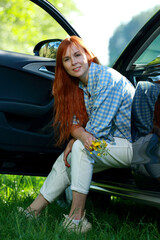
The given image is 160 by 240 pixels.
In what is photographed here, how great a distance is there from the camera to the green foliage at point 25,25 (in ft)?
10.6

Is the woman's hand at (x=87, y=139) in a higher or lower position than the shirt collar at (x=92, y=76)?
lower

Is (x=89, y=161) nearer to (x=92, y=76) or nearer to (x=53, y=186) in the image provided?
(x=53, y=186)

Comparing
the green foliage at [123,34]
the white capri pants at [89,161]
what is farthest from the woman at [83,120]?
the green foliage at [123,34]

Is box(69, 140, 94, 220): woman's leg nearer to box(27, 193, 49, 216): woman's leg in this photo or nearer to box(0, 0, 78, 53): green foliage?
box(27, 193, 49, 216): woman's leg

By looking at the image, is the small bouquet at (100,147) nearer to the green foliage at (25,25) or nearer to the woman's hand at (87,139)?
the woman's hand at (87,139)

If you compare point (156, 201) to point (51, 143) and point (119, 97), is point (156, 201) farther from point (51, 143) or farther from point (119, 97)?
point (51, 143)

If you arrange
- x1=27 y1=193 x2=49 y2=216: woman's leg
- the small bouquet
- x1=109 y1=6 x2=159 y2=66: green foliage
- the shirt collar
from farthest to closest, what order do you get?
x1=109 y1=6 x2=159 y2=66: green foliage, x1=27 y1=193 x2=49 y2=216: woman's leg, the shirt collar, the small bouquet

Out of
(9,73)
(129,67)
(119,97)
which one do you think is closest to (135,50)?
A: (129,67)

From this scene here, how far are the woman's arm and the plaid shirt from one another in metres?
0.03

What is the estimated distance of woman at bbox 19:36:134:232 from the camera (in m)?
2.50

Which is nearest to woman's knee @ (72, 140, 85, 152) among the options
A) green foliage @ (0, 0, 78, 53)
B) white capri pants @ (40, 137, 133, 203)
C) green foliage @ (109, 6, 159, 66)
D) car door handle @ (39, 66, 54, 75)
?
white capri pants @ (40, 137, 133, 203)

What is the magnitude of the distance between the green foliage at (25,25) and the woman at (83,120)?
26 cm

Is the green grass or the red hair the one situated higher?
the red hair

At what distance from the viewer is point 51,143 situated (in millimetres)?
2863
